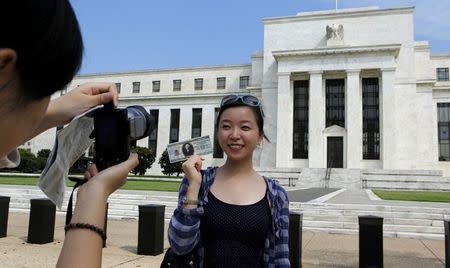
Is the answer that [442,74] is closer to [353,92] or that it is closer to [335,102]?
[353,92]

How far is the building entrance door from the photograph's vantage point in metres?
47.0

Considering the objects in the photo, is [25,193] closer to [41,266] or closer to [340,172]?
[41,266]

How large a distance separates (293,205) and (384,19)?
40.7m

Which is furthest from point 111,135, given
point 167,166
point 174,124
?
point 174,124

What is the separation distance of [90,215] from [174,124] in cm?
6100

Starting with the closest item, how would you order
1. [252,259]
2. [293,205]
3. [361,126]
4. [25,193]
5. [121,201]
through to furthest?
[252,259] < [293,205] < [121,201] < [25,193] < [361,126]

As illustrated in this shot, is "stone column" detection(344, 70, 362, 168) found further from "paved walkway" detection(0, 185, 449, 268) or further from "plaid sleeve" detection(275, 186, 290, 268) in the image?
"plaid sleeve" detection(275, 186, 290, 268)

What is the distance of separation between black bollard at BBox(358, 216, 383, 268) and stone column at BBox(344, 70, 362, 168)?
39584mm

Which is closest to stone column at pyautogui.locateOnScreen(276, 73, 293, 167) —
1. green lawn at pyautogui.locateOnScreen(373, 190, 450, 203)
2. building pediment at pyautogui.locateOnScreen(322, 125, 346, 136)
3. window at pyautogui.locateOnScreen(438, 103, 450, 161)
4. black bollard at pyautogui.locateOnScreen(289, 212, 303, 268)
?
building pediment at pyautogui.locateOnScreen(322, 125, 346, 136)

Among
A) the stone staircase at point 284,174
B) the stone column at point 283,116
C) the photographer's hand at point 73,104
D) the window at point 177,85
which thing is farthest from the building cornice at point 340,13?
the photographer's hand at point 73,104

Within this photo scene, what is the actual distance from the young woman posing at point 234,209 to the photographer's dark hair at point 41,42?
4.98 ft

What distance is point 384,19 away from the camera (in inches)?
1939

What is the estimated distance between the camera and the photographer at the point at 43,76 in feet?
3.50

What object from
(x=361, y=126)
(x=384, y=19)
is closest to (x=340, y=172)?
(x=361, y=126)
